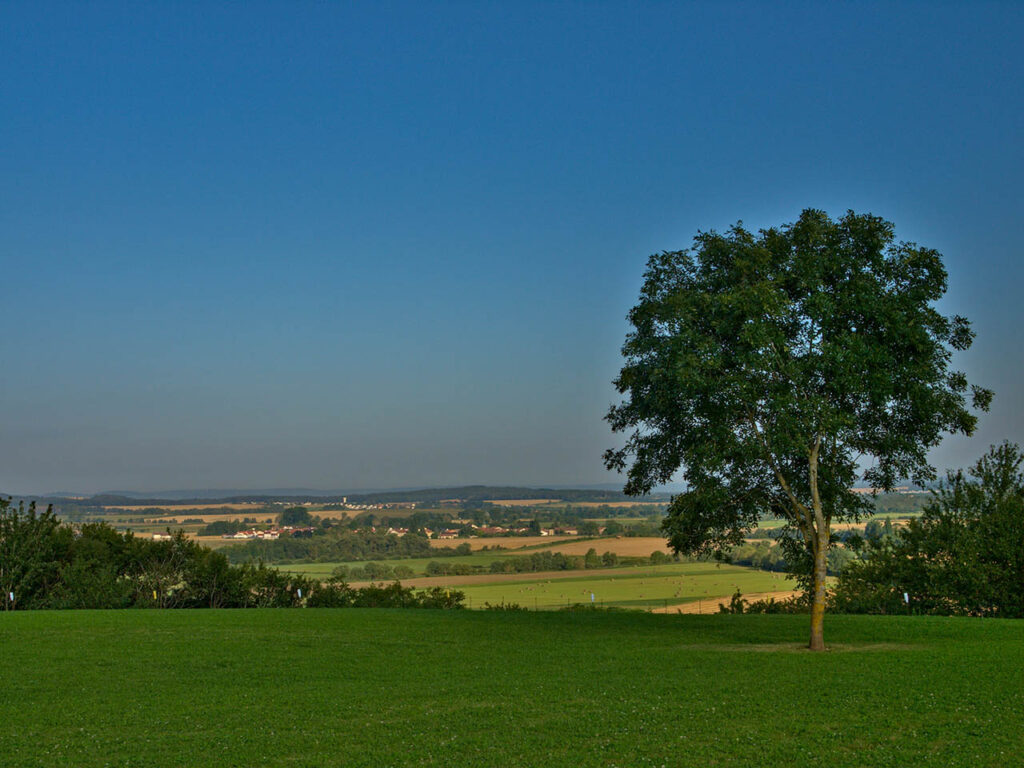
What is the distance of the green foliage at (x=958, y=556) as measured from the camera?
113 feet

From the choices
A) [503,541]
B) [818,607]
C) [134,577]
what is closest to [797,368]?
[818,607]

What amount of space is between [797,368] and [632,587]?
55863 mm

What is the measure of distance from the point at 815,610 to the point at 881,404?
6.10 m

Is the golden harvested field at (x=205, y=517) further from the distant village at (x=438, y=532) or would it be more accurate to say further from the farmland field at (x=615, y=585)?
the farmland field at (x=615, y=585)

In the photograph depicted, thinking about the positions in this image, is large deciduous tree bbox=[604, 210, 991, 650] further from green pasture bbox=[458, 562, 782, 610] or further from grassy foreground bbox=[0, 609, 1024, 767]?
green pasture bbox=[458, 562, 782, 610]

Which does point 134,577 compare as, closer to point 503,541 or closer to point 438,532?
point 503,541

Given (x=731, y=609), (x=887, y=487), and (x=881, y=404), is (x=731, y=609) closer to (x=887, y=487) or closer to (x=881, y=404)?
(x=887, y=487)

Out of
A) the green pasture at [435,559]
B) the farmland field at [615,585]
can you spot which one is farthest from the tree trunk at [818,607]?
Answer: the green pasture at [435,559]

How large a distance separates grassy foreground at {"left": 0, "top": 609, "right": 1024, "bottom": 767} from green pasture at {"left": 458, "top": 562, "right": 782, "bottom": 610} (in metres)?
26.9

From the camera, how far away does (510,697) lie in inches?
604

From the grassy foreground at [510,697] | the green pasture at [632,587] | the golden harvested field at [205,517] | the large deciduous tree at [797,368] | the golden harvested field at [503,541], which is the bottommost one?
the golden harvested field at [205,517]

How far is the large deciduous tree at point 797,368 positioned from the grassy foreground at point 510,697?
15.1ft

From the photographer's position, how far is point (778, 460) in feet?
79.1

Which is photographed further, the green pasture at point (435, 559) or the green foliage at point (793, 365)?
the green pasture at point (435, 559)
